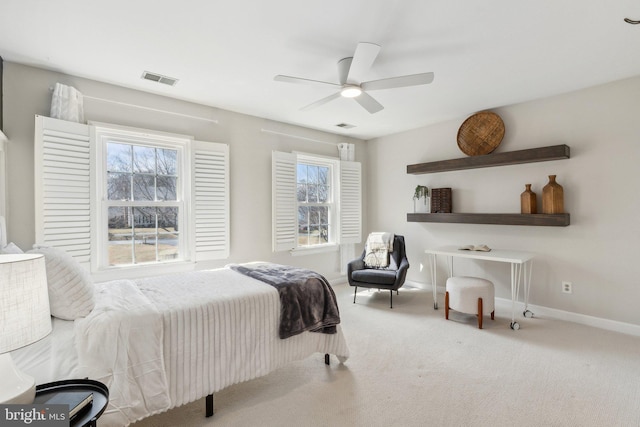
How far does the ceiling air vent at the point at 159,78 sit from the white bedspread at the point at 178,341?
1945 millimetres

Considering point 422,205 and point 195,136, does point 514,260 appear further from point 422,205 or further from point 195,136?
point 195,136

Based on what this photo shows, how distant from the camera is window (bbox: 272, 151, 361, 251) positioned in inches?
170

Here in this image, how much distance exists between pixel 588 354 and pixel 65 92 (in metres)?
5.19

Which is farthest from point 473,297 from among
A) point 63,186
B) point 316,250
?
point 63,186

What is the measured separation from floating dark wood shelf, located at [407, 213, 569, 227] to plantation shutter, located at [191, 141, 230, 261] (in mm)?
2743

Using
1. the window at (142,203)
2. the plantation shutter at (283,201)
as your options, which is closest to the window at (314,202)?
the plantation shutter at (283,201)

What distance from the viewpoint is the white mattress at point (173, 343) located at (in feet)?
5.16

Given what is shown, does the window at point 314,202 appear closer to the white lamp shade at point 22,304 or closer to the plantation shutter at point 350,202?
the plantation shutter at point 350,202

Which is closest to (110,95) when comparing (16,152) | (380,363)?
(16,152)

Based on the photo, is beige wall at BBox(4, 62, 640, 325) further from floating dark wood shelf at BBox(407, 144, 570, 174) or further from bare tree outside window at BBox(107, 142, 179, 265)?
bare tree outside window at BBox(107, 142, 179, 265)

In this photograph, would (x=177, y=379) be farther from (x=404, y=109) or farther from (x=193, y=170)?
(x=404, y=109)

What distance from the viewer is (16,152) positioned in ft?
8.64

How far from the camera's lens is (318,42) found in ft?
7.66

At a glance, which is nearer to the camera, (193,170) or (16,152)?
(16,152)
